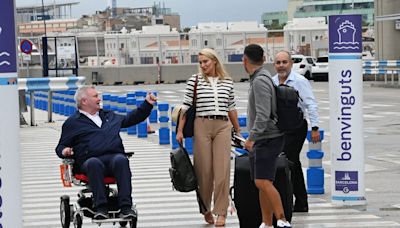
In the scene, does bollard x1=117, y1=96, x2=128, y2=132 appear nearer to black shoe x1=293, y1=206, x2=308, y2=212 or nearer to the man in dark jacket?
black shoe x1=293, y1=206, x2=308, y2=212

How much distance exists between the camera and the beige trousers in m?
11.4

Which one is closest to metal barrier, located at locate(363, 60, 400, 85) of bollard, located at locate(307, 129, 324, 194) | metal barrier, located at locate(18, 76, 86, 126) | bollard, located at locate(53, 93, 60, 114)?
bollard, located at locate(53, 93, 60, 114)

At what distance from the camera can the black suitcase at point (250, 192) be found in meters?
10.7

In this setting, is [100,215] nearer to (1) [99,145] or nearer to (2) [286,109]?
(1) [99,145]

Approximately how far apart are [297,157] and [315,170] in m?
1.68

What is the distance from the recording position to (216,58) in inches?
451

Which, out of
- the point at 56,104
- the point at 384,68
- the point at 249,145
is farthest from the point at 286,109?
the point at 384,68

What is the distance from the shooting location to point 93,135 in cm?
1086

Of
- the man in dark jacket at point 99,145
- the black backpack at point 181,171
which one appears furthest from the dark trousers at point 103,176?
the black backpack at point 181,171

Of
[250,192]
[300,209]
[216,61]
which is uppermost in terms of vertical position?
[216,61]

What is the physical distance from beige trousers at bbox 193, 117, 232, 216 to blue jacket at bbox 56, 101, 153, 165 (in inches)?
30.0

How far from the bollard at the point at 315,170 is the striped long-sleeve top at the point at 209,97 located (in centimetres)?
224

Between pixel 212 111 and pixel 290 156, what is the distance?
3.46 feet

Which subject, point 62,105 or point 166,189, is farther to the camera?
point 62,105
